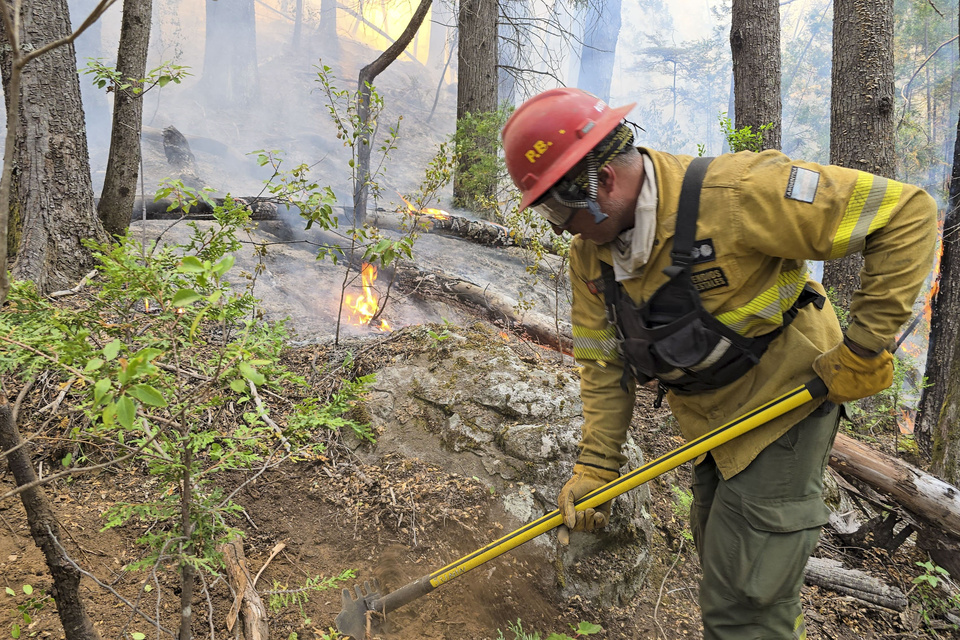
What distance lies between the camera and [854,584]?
3369 mm

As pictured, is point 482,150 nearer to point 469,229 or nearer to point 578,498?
point 469,229

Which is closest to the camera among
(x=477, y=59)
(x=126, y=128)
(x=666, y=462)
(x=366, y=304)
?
(x=666, y=462)

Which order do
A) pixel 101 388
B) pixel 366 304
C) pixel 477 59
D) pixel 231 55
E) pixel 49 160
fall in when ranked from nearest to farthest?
1. pixel 101 388
2. pixel 49 160
3. pixel 366 304
4. pixel 477 59
5. pixel 231 55

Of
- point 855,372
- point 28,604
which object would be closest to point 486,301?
point 855,372

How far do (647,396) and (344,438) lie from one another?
288 cm

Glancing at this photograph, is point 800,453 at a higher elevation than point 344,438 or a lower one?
higher

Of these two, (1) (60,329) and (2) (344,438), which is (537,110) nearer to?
(1) (60,329)

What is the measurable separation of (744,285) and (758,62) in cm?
563

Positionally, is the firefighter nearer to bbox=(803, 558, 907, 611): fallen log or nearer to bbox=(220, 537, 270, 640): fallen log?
bbox=(803, 558, 907, 611): fallen log

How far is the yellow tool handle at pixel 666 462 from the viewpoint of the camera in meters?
2.02

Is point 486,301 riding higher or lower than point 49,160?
lower

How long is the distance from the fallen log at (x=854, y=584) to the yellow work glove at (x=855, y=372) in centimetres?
192

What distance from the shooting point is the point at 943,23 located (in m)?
28.6

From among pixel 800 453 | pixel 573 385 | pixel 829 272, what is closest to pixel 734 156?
pixel 800 453
